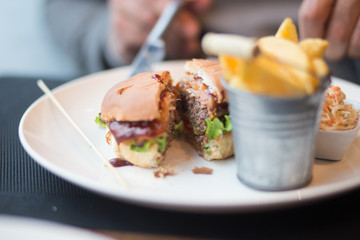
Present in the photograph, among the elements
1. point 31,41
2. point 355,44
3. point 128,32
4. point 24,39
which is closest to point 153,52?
point 128,32

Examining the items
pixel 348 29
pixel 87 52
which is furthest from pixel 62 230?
pixel 87 52

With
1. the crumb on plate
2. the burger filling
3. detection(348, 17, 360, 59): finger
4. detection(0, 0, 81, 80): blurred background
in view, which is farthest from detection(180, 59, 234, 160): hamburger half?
detection(0, 0, 81, 80): blurred background

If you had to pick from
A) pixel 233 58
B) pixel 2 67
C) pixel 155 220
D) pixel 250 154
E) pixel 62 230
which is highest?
pixel 233 58

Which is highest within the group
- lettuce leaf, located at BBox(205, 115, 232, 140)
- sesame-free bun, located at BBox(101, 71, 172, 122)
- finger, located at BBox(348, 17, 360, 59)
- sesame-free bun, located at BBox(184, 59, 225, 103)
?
sesame-free bun, located at BBox(101, 71, 172, 122)

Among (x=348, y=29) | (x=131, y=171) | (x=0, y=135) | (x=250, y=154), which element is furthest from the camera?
(x=348, y=29)

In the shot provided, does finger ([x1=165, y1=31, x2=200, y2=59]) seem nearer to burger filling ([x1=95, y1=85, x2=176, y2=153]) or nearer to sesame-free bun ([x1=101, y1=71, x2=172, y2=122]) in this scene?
sesame-free bun ([x1=101, y1=71, x2=172, y2=122])

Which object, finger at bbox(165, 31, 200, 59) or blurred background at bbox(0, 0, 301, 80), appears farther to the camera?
blurred background at bbox(0, 0, 301, 80)

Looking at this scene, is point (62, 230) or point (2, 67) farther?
point (2, 67)

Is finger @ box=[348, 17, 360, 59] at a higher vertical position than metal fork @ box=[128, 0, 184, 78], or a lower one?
lower

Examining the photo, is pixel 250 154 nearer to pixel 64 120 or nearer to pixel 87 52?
pixel 64 120
